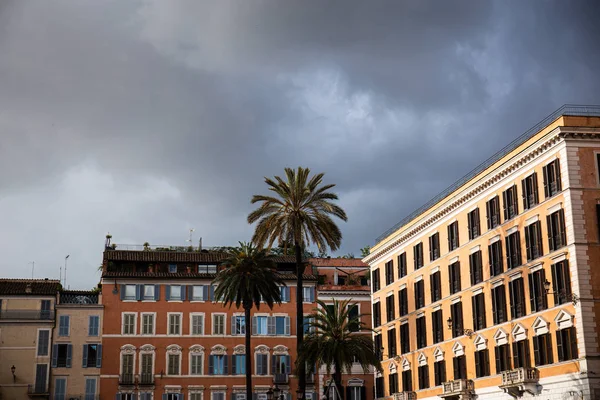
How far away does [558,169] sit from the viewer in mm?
62062

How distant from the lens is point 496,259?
7012 centimetres

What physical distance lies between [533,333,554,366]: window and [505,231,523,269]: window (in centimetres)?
600

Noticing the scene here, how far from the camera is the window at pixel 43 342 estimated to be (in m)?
105

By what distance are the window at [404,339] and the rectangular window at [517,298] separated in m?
22.0

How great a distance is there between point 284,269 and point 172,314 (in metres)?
15.5

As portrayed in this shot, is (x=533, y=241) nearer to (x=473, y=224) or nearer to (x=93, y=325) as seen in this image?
(x=473, y=224)

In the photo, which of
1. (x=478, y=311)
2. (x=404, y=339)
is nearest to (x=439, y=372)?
(x=404, y=339)

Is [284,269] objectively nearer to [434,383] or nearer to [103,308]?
[103,308]

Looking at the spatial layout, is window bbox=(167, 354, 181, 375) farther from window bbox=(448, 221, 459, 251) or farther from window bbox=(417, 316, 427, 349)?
window bbox=(448, 221, 459, 251)

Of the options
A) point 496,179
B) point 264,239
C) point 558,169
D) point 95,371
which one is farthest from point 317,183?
point 95,371

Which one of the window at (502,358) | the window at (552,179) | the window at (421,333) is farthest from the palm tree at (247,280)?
the window at (552,179)

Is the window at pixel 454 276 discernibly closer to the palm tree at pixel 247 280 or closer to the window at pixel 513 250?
the window at pixel 513 250

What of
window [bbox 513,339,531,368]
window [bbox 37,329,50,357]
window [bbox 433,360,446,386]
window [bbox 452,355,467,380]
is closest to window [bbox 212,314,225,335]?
window [bbox 37,329,50,357]

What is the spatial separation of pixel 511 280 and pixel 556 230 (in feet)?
22.2
